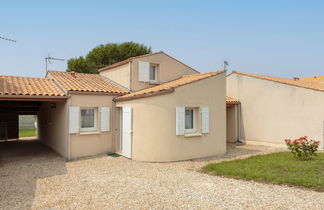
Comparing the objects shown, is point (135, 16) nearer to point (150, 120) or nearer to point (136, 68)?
point (136, 68)

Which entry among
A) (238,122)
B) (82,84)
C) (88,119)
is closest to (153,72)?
(82,84)

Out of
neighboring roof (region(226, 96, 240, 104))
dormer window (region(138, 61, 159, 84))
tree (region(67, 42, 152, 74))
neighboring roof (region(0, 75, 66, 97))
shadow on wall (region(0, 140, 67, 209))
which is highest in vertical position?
tree (region(67, 42, 152, 74))

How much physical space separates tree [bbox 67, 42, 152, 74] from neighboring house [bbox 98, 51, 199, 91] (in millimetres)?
18976

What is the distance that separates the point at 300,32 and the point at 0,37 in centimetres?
1517

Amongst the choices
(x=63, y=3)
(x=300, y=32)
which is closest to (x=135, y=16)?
(x=63, y=3)

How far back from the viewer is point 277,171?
7.68m

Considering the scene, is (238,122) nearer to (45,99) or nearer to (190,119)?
(190,119)

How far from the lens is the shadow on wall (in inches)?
219

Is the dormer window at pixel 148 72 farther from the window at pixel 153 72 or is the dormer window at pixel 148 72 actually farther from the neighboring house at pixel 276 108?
the neighboring house at pixel 276 108

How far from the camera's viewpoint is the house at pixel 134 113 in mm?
9812

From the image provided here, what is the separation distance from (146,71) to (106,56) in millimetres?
22448

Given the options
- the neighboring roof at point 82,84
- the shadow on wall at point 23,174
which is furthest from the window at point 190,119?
the shadow on wall at point 23,174

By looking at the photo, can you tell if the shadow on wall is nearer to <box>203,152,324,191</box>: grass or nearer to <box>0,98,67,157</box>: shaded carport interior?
<box>0,98,67,157</box>: shaded carport interior

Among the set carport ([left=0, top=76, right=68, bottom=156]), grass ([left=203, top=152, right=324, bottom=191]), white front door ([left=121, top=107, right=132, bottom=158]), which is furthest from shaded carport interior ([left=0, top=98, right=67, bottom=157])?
grass ([left=203, top=152, right=324, bottom=191])
